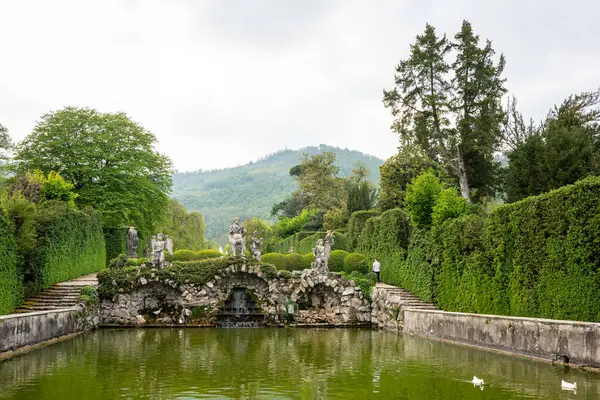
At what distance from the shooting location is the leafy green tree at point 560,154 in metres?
32.8

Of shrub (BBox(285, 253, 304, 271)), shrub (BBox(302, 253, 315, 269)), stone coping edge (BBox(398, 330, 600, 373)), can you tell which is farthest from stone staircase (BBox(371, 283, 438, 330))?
shrub (BBox(285, 253, 304, 271))

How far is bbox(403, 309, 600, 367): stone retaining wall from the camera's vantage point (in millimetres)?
15298

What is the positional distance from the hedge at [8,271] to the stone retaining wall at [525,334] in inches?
727

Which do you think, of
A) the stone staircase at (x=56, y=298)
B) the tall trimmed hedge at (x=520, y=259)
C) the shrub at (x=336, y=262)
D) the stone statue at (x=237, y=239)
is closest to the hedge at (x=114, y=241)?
the stone staircase at (x=56, y=298)

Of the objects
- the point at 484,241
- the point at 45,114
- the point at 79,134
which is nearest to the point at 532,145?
the point at 484,241

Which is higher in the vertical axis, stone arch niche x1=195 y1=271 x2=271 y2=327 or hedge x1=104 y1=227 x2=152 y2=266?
hedge x1=104 y1=227 x2=152 y2=266

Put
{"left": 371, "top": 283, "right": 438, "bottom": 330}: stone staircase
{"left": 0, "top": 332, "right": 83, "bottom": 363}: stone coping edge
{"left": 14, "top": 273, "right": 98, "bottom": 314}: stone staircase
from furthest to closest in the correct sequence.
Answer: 1. {"left": 371, "top": 283, "right": 438, "bottom": 330}: stone staircase
2. {"left": 14, "top": 273, "right": 98, "bottom": 314}: stone staircase
3. {"left": 0, "top": 332, "right": 83, "bottom": 363}: stone coping edge

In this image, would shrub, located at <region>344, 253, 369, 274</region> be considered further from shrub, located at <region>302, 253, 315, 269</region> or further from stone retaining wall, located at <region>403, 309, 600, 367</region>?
stone retaining wall, located at <region>403, 309, 600, 367</region>

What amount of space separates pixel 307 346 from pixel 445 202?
12.7 metres

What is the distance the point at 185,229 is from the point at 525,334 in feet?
170

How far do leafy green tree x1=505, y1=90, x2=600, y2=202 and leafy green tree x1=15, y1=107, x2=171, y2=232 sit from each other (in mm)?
29060

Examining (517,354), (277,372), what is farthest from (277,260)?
(277,372)

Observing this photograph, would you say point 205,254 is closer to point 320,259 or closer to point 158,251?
point 158,251

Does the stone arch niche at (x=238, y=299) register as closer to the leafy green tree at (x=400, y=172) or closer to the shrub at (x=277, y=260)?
the shrub at (x=277, y=260)
